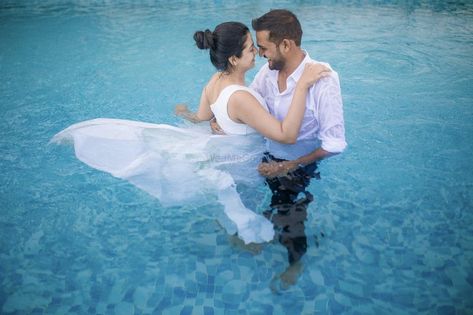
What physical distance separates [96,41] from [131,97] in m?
3.24

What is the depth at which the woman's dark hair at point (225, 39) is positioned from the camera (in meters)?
2.21

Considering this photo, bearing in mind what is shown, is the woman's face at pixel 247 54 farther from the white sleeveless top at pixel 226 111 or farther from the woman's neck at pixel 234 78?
the white sleeveless top at pixel 226 111

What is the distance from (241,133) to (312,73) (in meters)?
0.66

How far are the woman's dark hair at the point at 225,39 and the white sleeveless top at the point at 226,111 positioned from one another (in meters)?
0.23

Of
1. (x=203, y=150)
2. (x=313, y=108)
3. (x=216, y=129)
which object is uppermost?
(x=313, y=108)

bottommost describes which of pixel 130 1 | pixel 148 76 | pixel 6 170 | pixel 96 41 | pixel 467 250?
pixel 467 250

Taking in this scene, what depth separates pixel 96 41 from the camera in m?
7.90

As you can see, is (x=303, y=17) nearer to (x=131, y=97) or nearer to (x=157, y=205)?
(x=131, y=97)

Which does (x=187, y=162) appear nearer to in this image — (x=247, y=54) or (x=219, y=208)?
(x=219, y=208)

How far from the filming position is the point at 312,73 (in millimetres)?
2162

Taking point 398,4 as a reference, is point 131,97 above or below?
below

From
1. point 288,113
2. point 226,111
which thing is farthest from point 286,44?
point 226,111

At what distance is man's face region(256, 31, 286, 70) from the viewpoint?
2.28m

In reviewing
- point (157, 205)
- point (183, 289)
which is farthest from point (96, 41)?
point (183, 289)
